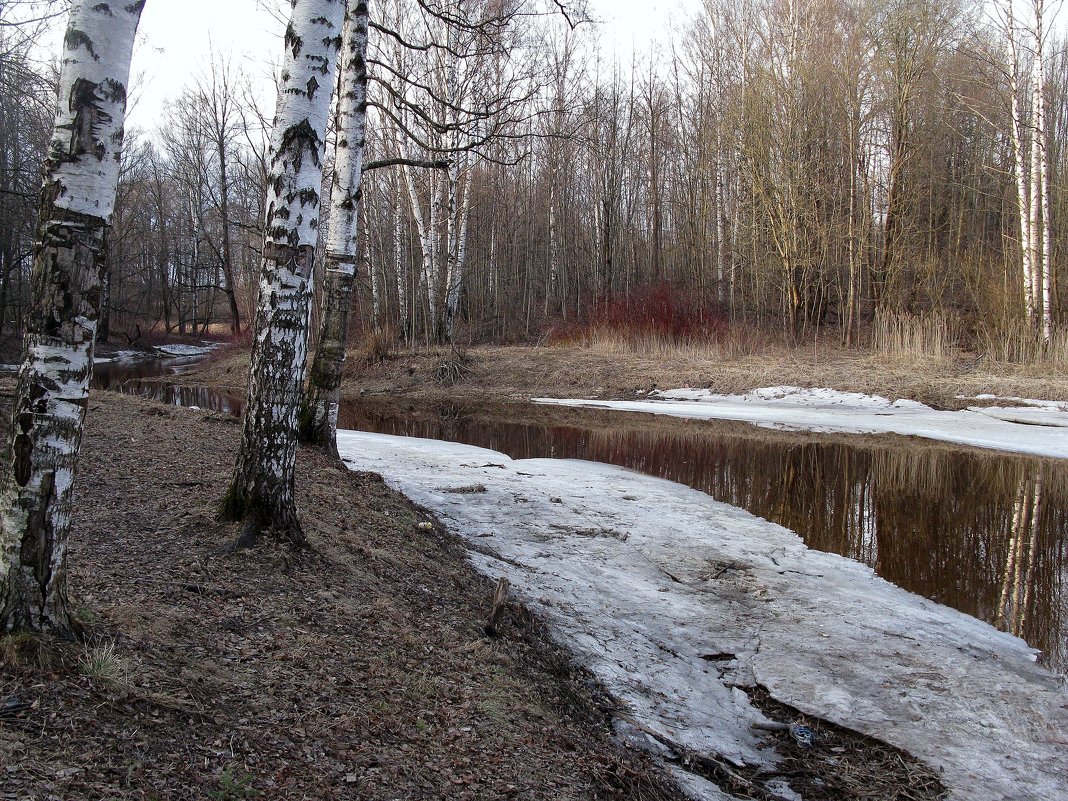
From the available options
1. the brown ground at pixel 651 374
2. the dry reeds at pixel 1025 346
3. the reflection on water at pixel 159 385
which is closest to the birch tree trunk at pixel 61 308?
the reflection on water at pixel 159 385

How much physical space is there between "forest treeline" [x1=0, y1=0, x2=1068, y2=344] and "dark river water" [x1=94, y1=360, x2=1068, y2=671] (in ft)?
21.2

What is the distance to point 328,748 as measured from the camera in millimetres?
2510

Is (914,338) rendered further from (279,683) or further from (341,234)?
(279,683)

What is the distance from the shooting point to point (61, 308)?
240 cm

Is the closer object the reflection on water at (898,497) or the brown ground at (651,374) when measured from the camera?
the reflection on water at (898,497)

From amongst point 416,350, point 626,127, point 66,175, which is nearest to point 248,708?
point 66,175

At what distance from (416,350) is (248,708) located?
2024cm

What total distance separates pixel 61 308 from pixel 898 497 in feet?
29.3

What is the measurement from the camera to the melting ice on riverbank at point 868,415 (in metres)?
12.2

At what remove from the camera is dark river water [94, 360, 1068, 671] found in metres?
5.81

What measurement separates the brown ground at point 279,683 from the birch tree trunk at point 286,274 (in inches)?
10.7

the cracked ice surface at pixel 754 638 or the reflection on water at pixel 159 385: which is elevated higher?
the reflection on water at pixel 159 385

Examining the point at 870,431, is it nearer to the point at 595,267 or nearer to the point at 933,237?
the point at 933,237

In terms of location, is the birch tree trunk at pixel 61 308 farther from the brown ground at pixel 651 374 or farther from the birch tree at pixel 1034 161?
the birch tree at pixel 1034 161
